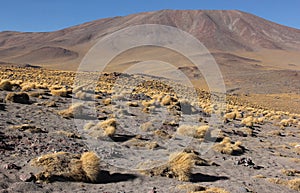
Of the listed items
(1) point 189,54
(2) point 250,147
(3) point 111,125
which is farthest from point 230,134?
(1) point 189,54

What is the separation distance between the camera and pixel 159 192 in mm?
7109

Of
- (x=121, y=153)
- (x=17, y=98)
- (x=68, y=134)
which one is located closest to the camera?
(x=121, y=153)

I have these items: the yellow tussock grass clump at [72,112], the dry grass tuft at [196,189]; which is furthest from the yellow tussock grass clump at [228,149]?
the yellow tussock grass clump at [72,112]

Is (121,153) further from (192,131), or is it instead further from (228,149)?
(192,131)

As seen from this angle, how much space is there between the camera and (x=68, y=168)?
7.38 meters

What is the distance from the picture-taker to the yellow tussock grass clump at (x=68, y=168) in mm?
7047

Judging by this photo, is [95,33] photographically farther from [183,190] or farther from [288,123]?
[183,190]

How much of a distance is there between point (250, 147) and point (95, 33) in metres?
188

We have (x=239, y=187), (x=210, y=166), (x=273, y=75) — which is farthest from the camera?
(x=273, y=75)

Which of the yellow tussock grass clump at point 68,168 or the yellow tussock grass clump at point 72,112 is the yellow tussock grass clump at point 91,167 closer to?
the yellow tussock grass clump at point 68,168

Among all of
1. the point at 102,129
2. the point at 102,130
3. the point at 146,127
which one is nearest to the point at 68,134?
the point at 102,130

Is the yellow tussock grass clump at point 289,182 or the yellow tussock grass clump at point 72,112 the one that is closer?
the yellow tussock grass clump at point 289,182

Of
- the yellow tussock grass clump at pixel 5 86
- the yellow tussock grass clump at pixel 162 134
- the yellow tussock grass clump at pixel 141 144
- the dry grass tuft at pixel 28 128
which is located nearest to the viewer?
the dry grass tuft at pixel 28 128

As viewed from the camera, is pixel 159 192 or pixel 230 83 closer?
pixel 159 192
